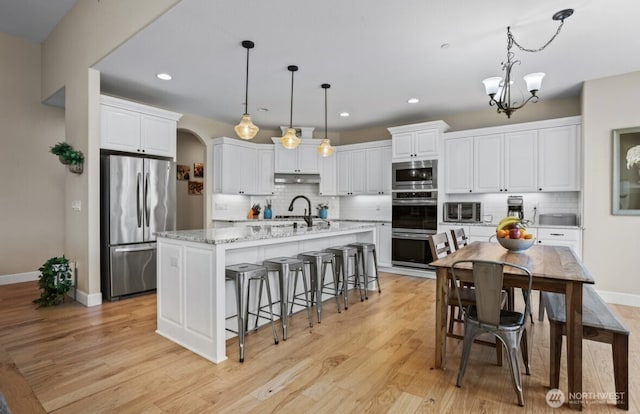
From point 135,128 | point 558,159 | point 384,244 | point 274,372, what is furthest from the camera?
point 384,244

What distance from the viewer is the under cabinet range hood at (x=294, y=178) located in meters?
6.72

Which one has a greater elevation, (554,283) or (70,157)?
(70,157)

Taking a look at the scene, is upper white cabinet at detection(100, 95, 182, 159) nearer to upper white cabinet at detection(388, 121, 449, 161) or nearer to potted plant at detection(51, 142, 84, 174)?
potted plant at detection(51, 142, 84, 174)

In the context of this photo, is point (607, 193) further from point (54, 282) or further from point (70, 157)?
point (54, 282)

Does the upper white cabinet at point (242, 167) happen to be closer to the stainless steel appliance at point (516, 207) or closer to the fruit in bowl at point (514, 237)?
the stainless steel appliance at point (516, 207)

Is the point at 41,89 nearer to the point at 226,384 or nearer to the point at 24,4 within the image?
the point at 24,4

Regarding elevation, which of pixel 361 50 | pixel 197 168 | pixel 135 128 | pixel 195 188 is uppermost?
pixel 361 50

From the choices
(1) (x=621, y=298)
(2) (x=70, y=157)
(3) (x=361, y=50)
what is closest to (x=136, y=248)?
(2) (x=70, y=157)

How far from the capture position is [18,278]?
4.93 meters

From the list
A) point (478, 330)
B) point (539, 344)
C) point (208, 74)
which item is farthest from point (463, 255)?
point (208, 74)

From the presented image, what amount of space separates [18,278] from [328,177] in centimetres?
534

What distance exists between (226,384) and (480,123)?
5.40 m

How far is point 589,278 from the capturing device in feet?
6.37

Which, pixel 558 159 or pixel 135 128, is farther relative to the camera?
pixel 558 159
